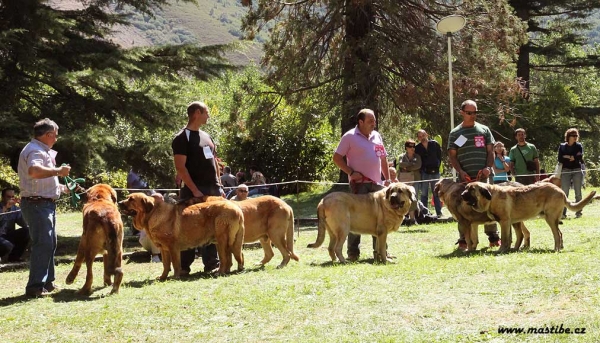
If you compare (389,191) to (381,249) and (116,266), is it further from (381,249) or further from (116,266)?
(116,266)

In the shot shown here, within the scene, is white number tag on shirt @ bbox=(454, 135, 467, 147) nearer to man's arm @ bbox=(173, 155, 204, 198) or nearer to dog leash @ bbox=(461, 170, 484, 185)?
dog leash @ bbox=(461, 170, 484, 185)

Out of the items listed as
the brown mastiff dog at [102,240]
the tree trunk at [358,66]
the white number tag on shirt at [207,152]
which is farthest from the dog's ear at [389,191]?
the tree trunk at [358,66]

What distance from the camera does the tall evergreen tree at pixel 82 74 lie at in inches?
551

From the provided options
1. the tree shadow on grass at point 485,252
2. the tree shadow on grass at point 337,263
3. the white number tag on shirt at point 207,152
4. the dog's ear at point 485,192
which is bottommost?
the tree shadow on grass at point 337,263

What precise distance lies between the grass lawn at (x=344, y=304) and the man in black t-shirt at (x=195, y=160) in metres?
1.04

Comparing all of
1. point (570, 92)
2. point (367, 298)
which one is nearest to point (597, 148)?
point (570, 92)

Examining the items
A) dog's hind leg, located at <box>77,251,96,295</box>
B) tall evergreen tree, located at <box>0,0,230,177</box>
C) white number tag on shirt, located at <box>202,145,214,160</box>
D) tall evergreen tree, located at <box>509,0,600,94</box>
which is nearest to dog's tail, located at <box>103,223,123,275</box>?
dog's hind leg, located at <box>77,251,96,295</box>

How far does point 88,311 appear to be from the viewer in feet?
23.6

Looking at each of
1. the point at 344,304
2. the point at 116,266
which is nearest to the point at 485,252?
the point at 344,304

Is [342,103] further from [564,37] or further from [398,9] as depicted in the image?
[564,37]

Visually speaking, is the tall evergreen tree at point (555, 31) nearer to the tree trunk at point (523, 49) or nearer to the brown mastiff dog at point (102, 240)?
the tree trunk at point (523, 49)

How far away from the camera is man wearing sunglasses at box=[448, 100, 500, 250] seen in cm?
992

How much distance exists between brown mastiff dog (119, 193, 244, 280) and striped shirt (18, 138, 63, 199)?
872mm

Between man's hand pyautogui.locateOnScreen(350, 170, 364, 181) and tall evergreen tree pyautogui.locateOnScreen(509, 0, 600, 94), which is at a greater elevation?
tall evergreen tree pyautogui.locateOnScreen(509, 0, 600, 94)
